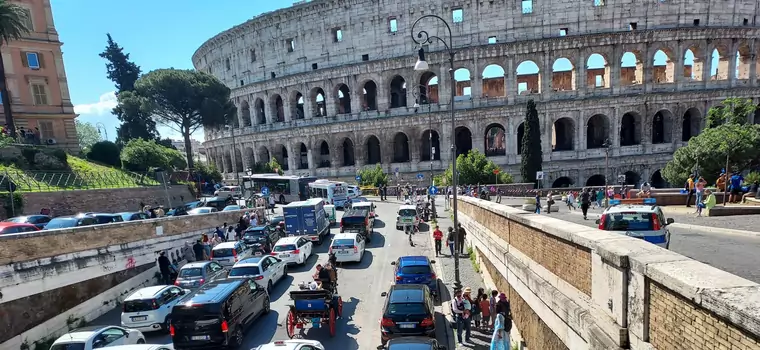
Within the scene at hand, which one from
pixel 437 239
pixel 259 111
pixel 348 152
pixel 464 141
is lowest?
pixel 437 239

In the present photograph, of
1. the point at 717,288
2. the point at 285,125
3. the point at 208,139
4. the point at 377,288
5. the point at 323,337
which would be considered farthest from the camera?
the point at 208,139

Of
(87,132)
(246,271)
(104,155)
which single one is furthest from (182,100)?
(87,132)

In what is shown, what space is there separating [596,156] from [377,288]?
113ft

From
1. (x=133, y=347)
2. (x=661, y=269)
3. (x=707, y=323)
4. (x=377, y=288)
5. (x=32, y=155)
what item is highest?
(x=32, y=155)

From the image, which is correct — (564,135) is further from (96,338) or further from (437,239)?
(96,338)

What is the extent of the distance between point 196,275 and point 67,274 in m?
4.00

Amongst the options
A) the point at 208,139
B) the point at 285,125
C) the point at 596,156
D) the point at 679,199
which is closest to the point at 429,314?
the point at 679,199

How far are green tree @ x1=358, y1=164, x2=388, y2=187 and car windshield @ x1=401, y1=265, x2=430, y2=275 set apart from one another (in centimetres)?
2708

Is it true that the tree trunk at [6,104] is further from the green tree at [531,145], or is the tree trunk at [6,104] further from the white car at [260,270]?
the green tree at [531,145]

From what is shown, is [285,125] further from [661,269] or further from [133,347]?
[661,269]

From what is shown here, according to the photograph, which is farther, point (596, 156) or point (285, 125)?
point (285, 125)

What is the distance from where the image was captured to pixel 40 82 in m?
32.5

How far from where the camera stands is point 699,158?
75.5 ft

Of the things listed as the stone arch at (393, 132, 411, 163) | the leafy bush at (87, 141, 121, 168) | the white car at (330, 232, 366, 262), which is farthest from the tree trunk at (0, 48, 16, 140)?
the stone arch at (393, 132, 411, 163)
